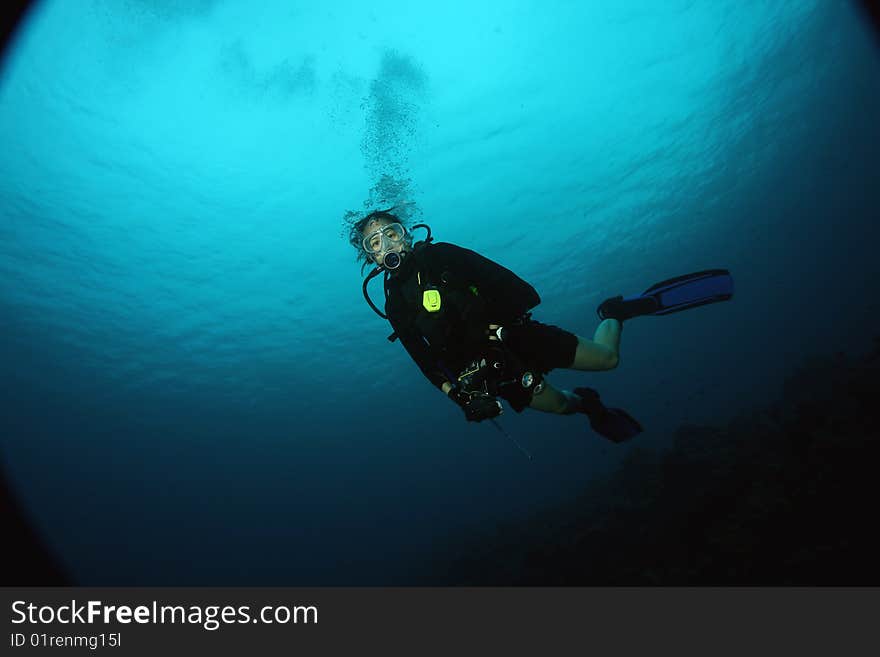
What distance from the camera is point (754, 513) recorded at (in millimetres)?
6039

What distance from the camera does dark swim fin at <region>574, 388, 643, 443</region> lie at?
4.62m

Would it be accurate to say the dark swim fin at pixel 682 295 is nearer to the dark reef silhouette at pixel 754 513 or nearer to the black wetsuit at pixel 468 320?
the black wetsuit at pixel 468 320

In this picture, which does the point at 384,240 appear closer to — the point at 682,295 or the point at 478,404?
the point at 478,404

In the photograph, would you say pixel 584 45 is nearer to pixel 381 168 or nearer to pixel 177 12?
pixel 381 168

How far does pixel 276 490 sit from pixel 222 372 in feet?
116

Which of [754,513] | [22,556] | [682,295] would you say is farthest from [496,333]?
[22,556]

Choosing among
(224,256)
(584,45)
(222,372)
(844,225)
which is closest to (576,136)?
(584,45)

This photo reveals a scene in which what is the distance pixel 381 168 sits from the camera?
12.6 m

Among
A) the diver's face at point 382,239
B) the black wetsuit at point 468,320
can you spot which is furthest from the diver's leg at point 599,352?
the diver's face at point 382,239

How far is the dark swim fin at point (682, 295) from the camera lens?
14.9ft

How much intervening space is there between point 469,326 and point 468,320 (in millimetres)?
56

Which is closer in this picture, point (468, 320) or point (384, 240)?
point (468, 320)

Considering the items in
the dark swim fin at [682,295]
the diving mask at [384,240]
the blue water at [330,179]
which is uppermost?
the blue water at [330,179]

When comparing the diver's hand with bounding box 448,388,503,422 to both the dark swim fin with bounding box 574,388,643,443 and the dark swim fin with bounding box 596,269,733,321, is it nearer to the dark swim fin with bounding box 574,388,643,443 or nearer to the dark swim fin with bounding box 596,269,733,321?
the dark swim fin with bounding box 574,388,643,443
